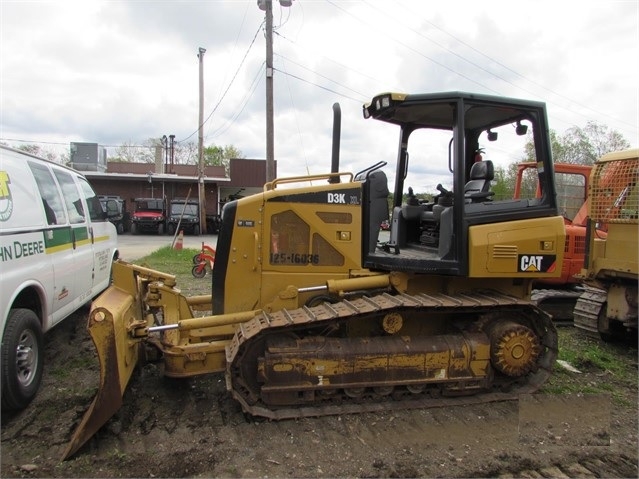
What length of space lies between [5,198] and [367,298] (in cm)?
324

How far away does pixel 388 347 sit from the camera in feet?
13.0

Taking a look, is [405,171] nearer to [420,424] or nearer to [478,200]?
[478,200]

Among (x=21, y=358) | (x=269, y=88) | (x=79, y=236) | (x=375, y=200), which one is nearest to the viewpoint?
(x=21, y=358)

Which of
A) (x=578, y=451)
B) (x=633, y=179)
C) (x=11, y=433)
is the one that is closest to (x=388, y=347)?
(x=578, y=451)

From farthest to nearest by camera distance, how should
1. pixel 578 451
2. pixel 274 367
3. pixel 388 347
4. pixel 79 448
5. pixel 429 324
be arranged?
pixel 429 324 < pixel 388 347 < pixel 274 367 < pixel 578 451 < pixel 79 448

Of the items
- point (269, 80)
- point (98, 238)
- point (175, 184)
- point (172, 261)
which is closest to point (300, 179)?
point (98, 238)

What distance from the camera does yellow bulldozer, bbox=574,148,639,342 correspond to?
5676 mm

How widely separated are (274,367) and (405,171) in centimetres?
291

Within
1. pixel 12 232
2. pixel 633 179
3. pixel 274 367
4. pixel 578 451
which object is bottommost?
pixel 578 451

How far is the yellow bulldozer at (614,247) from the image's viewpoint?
5.68 m

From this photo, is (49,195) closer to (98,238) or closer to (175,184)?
(98,238)

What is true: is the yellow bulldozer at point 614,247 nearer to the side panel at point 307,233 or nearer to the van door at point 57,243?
the side panel at point 307,233

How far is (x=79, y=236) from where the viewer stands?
5.52 m

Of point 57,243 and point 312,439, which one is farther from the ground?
point 57,243
